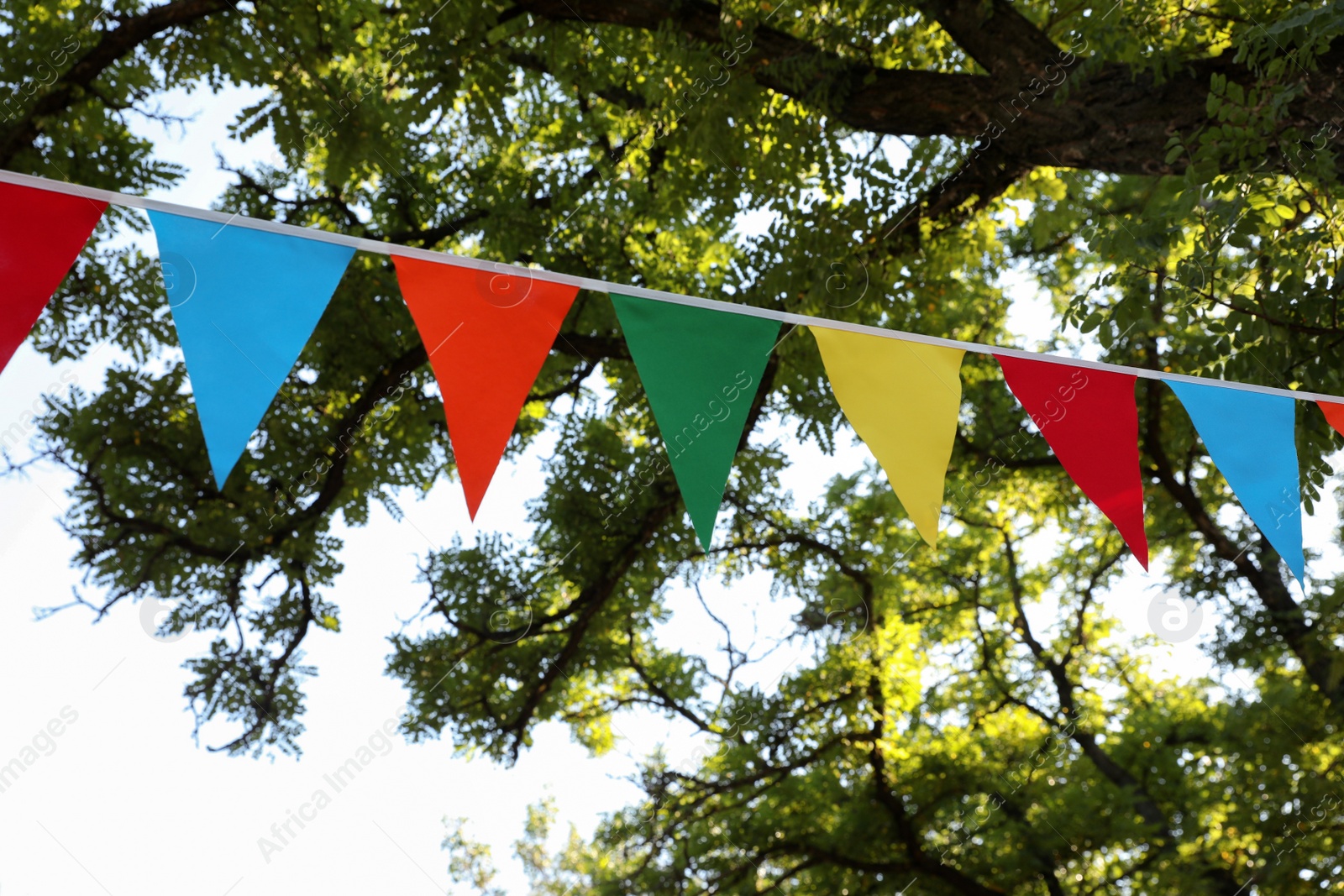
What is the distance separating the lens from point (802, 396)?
4293 millimetres

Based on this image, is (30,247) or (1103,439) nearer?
(30,247)

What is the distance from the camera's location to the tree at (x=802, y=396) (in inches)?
114

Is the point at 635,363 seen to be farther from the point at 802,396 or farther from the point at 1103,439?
the point at 802,396

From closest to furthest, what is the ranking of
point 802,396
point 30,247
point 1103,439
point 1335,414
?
point 30,247 → point 1103,439 → point 1335,414 → point 802,396

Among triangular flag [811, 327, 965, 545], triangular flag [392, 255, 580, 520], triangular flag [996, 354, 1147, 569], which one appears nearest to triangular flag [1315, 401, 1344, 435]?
triangular flag [996, 354, 1147, 569]

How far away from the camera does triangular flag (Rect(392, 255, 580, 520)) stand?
1.58 m

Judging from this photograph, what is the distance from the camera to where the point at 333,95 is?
3736 mm

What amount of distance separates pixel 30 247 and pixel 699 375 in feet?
3.75

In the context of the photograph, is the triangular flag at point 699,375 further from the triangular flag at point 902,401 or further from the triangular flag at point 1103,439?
the triangular flag at point 1103,439

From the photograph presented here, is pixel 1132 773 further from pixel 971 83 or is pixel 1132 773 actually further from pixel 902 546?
pixel 971 83

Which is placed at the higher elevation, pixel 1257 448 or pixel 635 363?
pixel 1257 448

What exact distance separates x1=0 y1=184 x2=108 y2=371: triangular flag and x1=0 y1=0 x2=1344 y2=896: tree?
7.61 ft

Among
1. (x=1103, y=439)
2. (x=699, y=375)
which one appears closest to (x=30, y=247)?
(x=699, y=375)

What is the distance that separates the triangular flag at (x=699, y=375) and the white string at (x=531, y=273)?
0.11ft
